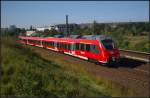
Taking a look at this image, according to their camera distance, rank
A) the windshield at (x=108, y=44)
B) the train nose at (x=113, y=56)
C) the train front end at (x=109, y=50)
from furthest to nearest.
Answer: the windshield at (x=108, y=44) → the train nose at (x=113, y=56) → the train front end at (x=109, y=50)

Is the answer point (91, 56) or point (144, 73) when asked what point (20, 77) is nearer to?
point (144, 73)

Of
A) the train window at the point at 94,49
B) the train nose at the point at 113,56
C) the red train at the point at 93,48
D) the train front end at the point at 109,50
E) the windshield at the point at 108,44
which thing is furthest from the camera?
the train window at the point at 94,49

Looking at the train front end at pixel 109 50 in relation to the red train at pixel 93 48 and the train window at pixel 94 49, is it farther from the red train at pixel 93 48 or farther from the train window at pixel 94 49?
the train window at pixel 94 49

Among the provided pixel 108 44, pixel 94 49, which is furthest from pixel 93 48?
pixel 108 44

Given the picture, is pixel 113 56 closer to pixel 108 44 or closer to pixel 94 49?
pixel 108 44

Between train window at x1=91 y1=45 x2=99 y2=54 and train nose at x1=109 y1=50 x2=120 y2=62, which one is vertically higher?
train window at x1=91 y1=45 x2=99 y2=54

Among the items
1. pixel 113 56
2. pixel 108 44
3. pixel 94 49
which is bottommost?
pixel 113 56

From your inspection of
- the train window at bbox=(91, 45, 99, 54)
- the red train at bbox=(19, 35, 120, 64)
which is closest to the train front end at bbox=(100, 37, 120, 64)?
the red train at bbox=(19, 35, 120, 64)

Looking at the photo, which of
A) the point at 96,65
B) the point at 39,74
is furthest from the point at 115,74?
the point at 39,74

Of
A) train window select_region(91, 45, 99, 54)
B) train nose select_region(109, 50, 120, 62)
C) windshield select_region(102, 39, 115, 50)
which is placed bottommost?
train nose select_region(109, 50, 120, 62)

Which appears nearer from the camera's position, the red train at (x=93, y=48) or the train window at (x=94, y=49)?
the red train at (x=93, y=48)

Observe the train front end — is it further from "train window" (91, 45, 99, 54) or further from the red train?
"train window" (91, 45, 99, 54)

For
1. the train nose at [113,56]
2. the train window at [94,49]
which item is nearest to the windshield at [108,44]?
the train nose at [113,56]

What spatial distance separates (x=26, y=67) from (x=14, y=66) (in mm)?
905
